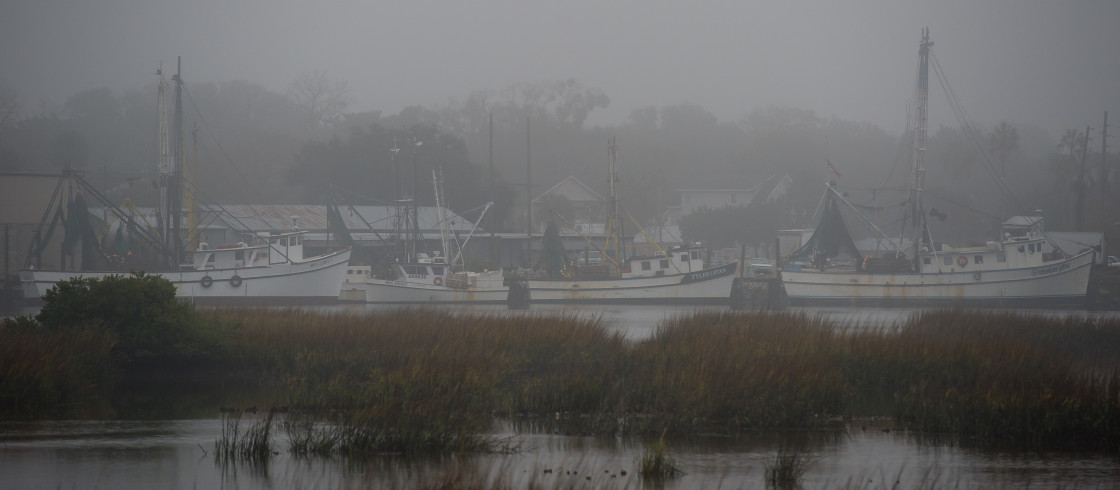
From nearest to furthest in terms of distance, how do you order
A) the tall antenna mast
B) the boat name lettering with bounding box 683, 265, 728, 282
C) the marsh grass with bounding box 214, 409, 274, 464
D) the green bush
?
the marsh grass with bounding box 214, 409, 274, 464, the green bush, the tall antenna mast, the boat name lettering with bounding box 683, 265, 728, 282

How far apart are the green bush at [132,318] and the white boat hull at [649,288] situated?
105ft

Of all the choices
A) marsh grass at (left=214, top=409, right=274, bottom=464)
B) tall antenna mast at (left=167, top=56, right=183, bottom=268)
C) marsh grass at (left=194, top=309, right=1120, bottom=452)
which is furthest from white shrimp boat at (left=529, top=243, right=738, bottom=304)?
marsh grass at (left=214, top=409, right=274, bottom=464)

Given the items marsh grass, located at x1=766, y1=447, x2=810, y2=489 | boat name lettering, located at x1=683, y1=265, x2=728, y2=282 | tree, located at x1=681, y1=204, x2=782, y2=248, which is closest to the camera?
marsh grass, located at x1=766, y1=447, x2=810, y2=489

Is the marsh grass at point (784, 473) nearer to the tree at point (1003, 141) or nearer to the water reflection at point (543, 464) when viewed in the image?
the water reflection at point (543, 464)

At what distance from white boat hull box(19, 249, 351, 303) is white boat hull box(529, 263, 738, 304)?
10.3m

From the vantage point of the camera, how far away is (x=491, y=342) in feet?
68.7

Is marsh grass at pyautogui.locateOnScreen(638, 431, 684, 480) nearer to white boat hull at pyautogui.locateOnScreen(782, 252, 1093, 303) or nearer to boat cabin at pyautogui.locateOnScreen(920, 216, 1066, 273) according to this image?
white boat hull at pyautogui.locateOnScreen(782, 252, 1093, 303)

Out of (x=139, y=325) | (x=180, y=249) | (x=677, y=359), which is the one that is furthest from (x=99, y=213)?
(x=677, y=359)

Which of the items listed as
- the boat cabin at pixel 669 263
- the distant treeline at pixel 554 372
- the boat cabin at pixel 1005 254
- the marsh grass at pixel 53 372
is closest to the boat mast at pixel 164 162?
the boat cabin at pixel 669 263

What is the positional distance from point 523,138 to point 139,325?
89993 millimetres

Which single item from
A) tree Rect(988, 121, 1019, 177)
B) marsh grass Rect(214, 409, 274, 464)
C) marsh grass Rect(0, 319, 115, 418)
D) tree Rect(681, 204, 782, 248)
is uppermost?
tree Rect(988, 121, 1019, 177)

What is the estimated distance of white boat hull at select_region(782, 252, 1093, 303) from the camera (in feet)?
158

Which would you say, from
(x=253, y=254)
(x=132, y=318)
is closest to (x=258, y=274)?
(x=253, y=254)

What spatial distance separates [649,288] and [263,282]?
19.3 m
